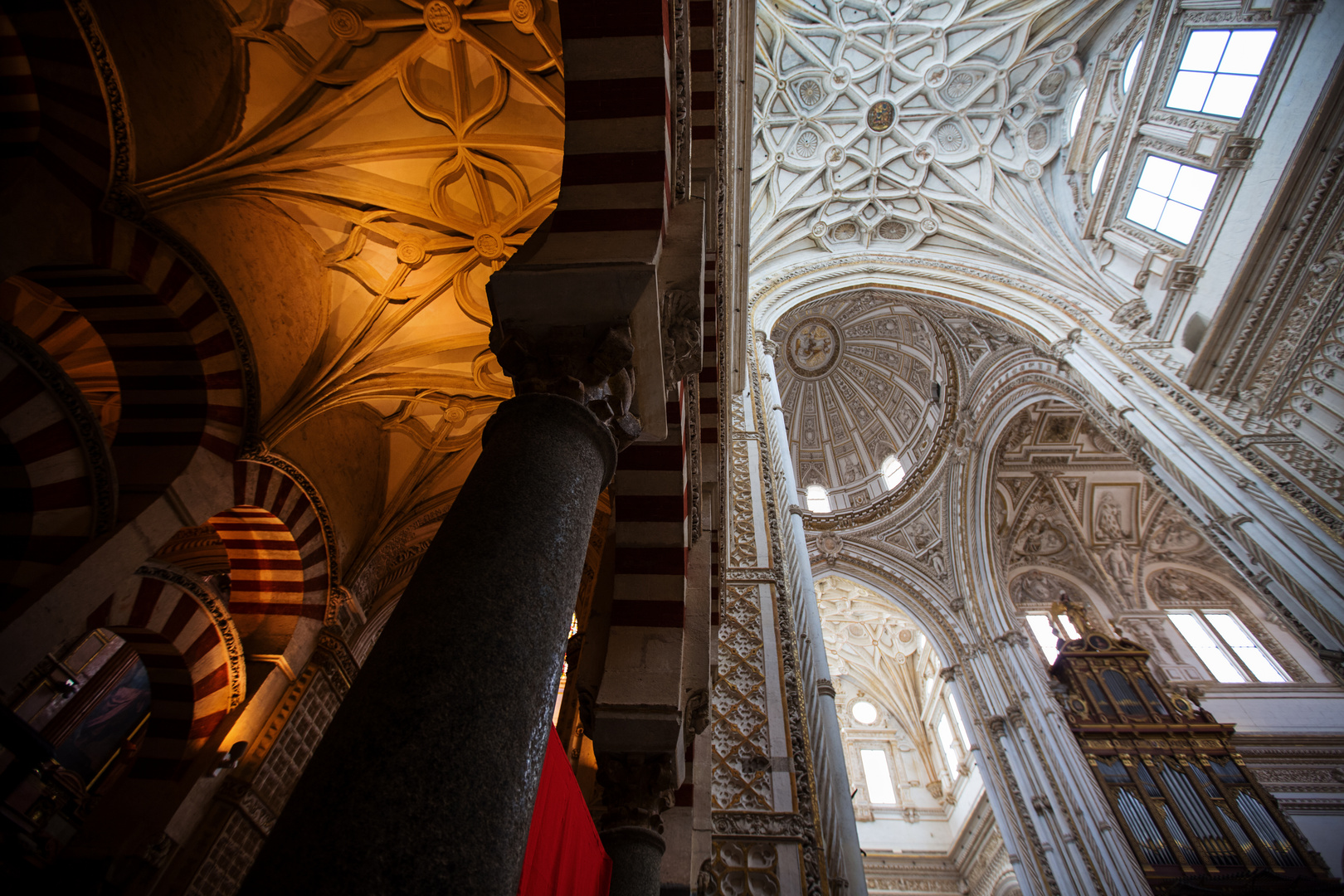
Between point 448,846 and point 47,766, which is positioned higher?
point 47,766

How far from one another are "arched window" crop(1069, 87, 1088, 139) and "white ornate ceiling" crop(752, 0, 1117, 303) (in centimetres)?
31

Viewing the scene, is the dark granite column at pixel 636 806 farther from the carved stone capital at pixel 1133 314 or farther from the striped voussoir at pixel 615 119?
the carved stone capital at pixel 1133 314

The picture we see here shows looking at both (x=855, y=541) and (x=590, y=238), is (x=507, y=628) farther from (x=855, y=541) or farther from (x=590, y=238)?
(x=855, y=541)

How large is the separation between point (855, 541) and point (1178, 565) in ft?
22.3

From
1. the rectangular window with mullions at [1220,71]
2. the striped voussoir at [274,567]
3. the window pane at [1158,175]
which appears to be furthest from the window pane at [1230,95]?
the striped voussoir at [274,567]

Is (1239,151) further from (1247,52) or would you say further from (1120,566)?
(1120,566)

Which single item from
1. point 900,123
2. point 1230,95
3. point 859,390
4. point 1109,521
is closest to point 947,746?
point 1109,521

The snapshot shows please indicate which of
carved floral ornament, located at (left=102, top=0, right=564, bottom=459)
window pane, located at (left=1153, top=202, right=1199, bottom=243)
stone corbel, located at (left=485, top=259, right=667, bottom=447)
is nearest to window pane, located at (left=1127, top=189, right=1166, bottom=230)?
window pane, located at (left=1153, top=202, right=1199, bottom=243)

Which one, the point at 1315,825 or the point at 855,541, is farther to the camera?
the point at 855,541

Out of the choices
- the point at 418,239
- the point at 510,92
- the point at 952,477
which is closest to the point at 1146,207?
the point at 952,477

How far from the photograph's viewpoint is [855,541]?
14.1 m

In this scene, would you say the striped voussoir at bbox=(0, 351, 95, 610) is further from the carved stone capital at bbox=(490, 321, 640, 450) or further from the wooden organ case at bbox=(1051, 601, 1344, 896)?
the wooden organ case at bbox=(1051, 601, 1344, 896)

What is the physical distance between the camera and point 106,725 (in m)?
9.43

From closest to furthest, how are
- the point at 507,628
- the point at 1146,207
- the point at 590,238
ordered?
the point at 507,628 → the point at 590,238 → the point at 1146,207
